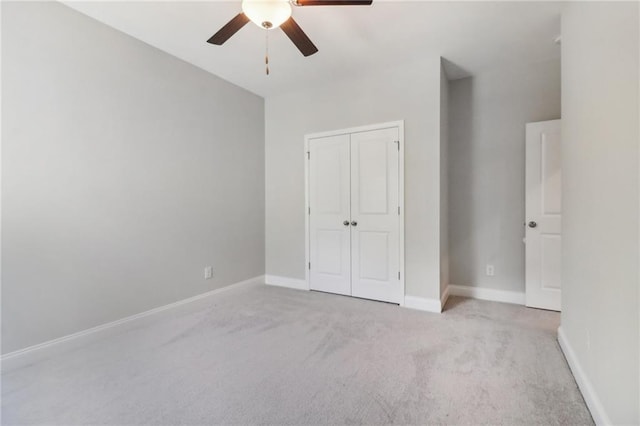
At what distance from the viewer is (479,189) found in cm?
329

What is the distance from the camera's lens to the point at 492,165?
3227 millimetres

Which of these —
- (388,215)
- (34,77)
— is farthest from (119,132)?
(388,215)

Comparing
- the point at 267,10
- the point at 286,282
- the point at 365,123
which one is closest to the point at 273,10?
the point at 267,10

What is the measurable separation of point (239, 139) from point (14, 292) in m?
2.53

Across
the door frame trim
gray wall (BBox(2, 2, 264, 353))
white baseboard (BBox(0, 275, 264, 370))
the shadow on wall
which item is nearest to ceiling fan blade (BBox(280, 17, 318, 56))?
the door frame trim

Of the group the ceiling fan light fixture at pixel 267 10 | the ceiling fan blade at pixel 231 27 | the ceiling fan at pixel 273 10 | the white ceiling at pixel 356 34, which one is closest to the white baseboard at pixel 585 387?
the ceiling fan at pixel 273 10

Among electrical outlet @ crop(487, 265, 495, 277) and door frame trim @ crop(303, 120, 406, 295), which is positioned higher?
door frame trim @ crop(303, 120, 406, 295)

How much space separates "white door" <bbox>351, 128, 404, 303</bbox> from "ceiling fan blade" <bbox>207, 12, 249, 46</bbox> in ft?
5.83

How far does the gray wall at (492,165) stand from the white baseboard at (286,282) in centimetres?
190

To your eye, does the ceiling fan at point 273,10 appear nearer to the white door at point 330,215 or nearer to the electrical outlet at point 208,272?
the white door at point 330,215

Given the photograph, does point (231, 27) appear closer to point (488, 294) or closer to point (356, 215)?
point (356, 215)

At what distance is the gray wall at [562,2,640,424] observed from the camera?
43.3 inches

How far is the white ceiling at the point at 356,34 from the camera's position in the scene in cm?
217

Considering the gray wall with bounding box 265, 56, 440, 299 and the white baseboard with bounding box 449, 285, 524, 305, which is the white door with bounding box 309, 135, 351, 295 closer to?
the gray wall with bounding box 265, 56, 440, 299
